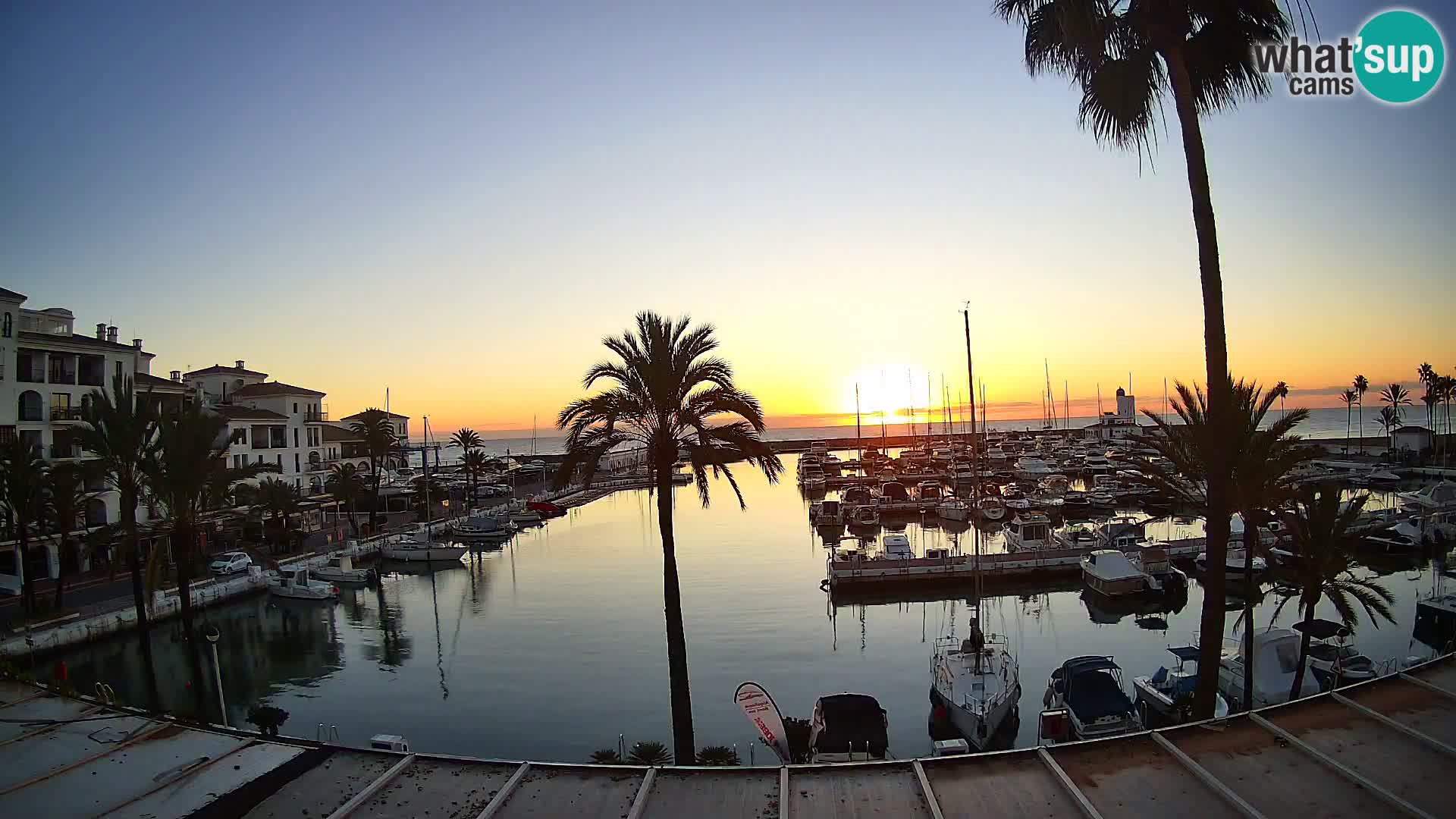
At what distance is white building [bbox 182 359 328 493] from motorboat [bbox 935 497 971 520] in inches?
1916

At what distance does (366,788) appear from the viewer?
8531mm

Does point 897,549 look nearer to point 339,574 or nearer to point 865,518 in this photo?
point 865,518

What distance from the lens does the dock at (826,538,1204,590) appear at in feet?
123

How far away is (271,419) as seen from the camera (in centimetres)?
5688

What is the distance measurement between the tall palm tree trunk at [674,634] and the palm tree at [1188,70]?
9102 millimetres

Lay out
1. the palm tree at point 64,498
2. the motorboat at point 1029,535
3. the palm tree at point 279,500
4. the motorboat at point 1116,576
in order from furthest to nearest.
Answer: the palm tree at point 279,500 < the motorboat at point 1029,535 < the motorboat at point 1116,576 < the palm tree at point 64,498

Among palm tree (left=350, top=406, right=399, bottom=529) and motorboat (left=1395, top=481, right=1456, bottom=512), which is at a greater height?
palm tree (left=350, top=406, right=399, bottom=529)

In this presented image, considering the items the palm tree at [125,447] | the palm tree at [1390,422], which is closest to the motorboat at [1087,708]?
the palm tree at [125,447]

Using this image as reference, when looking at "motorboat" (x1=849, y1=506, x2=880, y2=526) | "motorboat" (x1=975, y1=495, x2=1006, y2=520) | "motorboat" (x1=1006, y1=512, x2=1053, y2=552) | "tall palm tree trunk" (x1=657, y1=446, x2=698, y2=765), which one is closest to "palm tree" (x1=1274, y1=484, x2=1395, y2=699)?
"tall palm tree trunk" (x1=657, y1=446, x2=698, y2=765)

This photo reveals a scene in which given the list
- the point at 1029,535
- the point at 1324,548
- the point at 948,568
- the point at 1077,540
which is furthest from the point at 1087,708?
the point at 1029,535

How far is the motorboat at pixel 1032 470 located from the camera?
264 ft

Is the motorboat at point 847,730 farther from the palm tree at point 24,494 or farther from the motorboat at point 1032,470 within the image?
the motorboat at point 1032,470

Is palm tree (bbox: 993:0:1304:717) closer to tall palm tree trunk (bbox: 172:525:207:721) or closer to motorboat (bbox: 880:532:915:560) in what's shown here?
tall palm tree trunk (bbox: 172:525:207:721)

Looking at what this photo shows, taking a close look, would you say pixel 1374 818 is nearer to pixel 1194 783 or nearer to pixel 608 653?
pixel 1194 783
